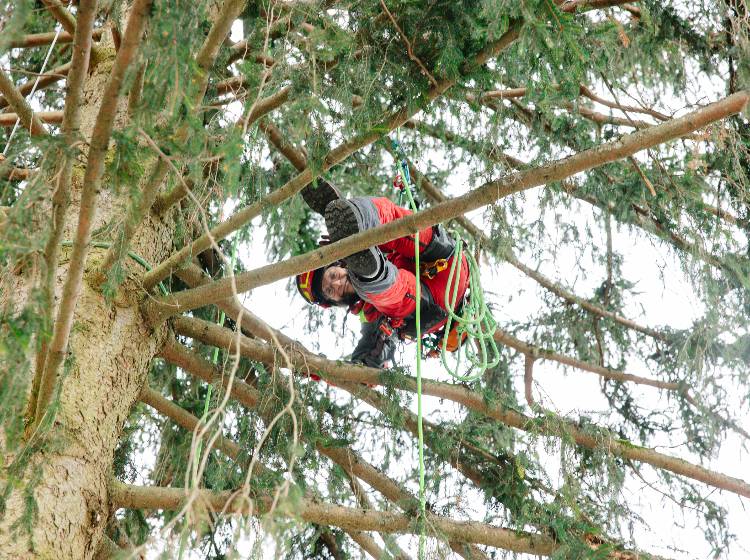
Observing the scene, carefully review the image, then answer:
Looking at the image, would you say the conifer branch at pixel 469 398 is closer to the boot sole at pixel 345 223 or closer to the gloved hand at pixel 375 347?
the boot sole at pixel 345 223

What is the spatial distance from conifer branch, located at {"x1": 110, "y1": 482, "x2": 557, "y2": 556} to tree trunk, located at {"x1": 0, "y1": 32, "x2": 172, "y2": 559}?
0.14 m

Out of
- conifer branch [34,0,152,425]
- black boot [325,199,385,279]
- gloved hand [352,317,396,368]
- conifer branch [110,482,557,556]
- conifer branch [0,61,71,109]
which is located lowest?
conifer branch [110,482,557,556]

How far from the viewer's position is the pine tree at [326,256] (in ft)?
7.12

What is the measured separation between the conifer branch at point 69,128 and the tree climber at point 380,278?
145cm

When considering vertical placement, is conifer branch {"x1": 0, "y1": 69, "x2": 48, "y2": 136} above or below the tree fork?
above

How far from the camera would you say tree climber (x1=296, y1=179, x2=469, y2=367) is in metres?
3.61

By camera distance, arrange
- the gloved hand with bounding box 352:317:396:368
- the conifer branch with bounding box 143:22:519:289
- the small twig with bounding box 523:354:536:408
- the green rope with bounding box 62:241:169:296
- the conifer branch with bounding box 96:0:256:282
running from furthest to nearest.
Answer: the small twig with bounding box 523:354:536:408, the gloved hand with bounding box 352:317:396:368, the green rope with bounding box 62:241:169:296, the conifer branch with bounding box 143:22:519:289, the conifer branch with bounding box 96:0:256:282

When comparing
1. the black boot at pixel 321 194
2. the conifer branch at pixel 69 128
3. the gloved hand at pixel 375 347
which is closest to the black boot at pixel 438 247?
the gloved hand at pixel 375 347

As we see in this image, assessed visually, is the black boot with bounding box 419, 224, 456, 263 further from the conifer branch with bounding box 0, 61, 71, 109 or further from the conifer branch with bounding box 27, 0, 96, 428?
the conifer branch with bounding box 27, 0, 96, 428

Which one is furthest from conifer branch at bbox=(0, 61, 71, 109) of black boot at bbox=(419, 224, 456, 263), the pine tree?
black boot at bbox=(419, 224, 456, 263)

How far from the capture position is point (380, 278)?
383 cm

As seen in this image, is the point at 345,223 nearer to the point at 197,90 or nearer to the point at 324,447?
the point at 324,447

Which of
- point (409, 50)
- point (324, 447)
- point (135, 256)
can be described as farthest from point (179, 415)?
point (409, 50)

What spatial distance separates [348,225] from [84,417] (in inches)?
49.1
